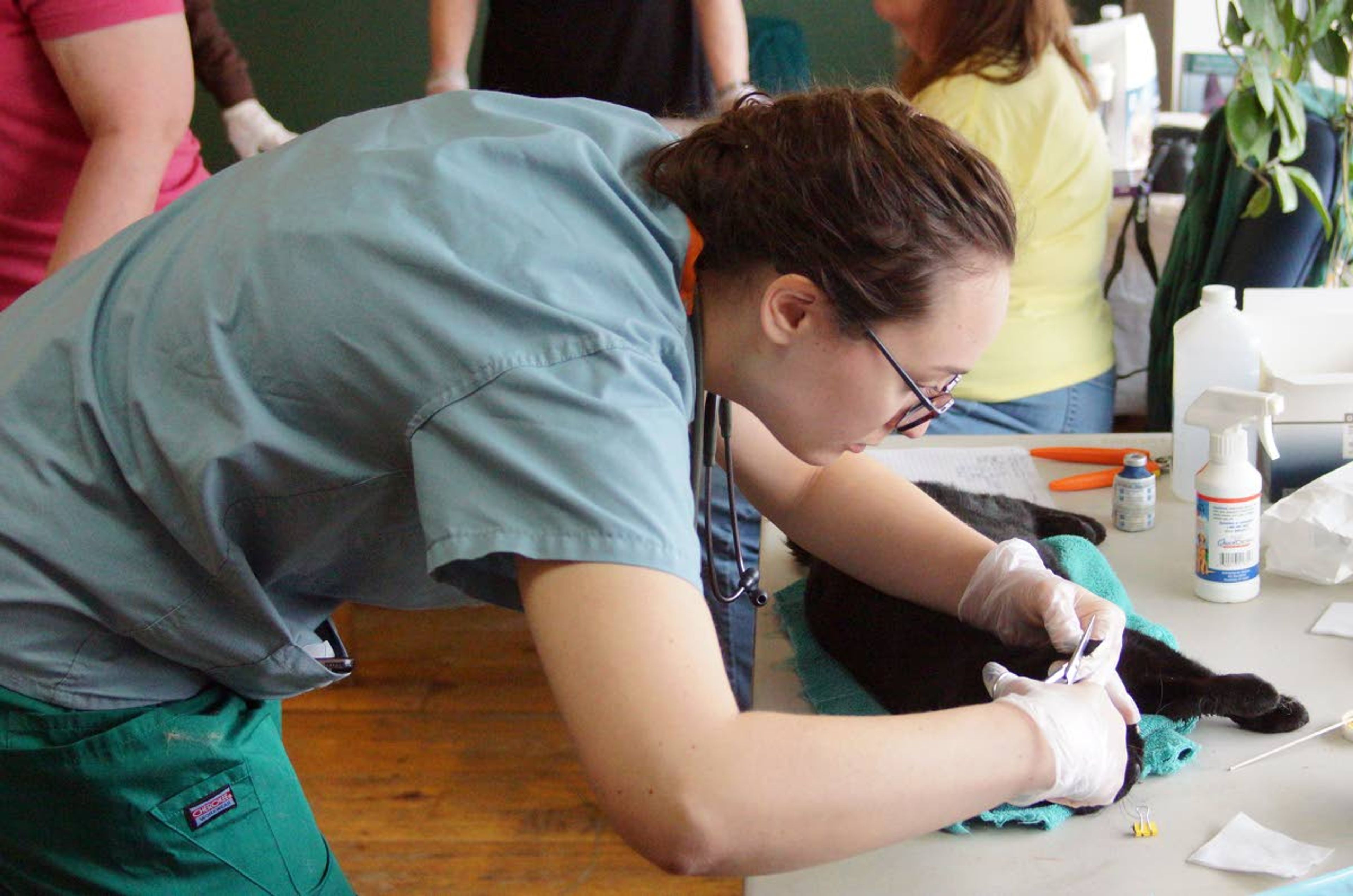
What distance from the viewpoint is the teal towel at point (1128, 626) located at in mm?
906

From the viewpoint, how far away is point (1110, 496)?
4.84ft

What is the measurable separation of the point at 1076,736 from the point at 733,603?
92 centimetres

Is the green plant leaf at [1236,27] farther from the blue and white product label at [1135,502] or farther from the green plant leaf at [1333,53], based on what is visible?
the blue and white product label at [1135,502]

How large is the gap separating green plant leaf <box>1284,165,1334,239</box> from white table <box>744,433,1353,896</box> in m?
0.76

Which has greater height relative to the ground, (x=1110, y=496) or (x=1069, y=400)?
(x=1110, y=496)

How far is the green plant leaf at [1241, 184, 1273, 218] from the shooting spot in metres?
1.86

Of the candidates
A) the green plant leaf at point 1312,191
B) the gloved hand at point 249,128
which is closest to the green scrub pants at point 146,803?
the green plant leaf at point 1312,191

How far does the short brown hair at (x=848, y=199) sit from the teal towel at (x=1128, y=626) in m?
0.32

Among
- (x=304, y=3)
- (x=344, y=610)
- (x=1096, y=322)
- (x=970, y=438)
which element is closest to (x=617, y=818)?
(x=970, y=438)

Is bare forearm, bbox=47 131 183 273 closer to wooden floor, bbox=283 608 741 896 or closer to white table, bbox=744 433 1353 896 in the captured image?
white table, bbox=744 433 1353 896

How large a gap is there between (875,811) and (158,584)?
0.52 meters

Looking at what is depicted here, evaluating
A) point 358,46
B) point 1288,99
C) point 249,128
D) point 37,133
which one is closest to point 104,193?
point 37,133

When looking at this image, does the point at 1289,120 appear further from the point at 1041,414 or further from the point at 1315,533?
the point at 1315,533

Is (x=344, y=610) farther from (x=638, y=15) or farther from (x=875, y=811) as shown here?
(x=875, y=811)
